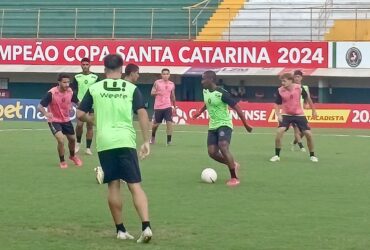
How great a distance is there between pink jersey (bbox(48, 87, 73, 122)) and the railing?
24.2 m

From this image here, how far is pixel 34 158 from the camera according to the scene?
68.3 feet

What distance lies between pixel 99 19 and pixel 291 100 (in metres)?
26.6

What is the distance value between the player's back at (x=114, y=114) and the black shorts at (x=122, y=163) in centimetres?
6

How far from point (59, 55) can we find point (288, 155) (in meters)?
23.0

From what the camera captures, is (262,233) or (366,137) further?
(366,137)

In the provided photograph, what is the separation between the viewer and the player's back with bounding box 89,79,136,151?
10.3 metres

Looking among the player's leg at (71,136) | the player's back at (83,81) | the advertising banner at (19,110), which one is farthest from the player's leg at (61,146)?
the advertising banner at (19,110)

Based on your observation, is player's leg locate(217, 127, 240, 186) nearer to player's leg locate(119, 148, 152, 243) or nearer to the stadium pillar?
player's leg locate(119, 148, 152, 243)

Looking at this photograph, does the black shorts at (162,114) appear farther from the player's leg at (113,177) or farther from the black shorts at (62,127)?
the player's leg at (113,177)

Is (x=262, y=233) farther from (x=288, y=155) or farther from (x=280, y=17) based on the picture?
(x=280, y=17)

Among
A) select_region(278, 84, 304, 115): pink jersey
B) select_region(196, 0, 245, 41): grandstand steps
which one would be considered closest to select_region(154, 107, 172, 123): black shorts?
select_region(278, 84, 304, 115): pink jersey

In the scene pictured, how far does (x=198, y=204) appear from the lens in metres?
13.4

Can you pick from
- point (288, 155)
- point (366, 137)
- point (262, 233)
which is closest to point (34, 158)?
point (288, 155)

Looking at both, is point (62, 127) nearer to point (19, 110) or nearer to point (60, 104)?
point (60, 104)
